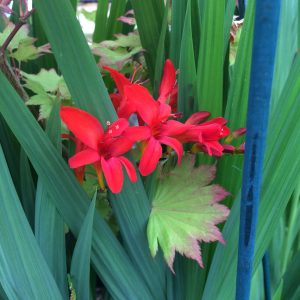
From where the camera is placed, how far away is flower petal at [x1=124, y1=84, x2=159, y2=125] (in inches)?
18.9

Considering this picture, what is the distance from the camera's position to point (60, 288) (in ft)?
1.87

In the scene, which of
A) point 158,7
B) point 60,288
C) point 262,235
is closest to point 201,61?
point 158,7

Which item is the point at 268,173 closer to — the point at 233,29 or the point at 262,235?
the point at 262,235

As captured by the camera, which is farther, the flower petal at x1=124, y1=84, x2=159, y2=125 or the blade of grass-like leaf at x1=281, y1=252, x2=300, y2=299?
the blade of grass-like leaf at x1=281, y1=252, x2=300, y2=299

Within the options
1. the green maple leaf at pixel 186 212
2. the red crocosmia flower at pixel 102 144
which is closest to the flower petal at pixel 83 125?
the red crocosmia flower at pixel 102 144

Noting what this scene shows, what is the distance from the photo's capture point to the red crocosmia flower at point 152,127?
466 millimetres

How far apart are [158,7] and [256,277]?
0.40 m

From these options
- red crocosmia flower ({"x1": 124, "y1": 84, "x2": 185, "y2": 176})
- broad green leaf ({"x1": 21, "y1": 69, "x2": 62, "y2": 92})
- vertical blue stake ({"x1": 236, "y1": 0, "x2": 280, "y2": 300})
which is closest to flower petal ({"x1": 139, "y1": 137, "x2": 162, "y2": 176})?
red crocosmia flower ({"x1": 124, "y1": 84, "x2": 185, "y2": 176})

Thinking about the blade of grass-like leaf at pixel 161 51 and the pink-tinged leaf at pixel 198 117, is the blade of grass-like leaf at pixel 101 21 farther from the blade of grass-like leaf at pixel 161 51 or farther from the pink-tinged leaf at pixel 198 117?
the pink-tinged leaf at pixel 198 117

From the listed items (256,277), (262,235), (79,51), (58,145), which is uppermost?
(79,51)

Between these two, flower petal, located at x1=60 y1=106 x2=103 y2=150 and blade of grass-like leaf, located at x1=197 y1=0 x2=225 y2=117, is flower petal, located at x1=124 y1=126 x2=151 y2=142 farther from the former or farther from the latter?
blade of grass-like leaf, located at x1=197 y1=0 x2=225 y2=117

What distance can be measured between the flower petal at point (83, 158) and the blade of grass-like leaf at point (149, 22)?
0.24 meters

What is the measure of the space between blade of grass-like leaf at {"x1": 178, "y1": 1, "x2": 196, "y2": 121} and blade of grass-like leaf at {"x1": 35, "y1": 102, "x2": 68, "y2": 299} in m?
0.16

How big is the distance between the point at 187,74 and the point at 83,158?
18cm
